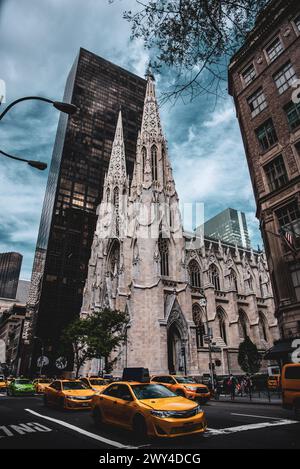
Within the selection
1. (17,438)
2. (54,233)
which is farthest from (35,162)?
(54,233)

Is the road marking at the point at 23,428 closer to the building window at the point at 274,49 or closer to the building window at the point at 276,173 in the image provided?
the building window at the point at 276,173

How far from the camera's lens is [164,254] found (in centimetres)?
3928

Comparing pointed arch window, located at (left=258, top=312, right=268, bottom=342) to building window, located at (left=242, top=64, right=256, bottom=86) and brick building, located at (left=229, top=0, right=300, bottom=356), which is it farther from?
building window, located at (left=242, top=64, right=256, bottom=86)

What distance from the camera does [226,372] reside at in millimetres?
35875

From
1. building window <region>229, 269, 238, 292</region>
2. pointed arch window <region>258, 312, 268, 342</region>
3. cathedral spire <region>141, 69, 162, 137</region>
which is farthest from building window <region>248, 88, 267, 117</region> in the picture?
pointed arch window <region>258, 312, 268, 342</region>

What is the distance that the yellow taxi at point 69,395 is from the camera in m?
11.6

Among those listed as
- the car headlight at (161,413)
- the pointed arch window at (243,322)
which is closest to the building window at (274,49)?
the car headlight at (161,413)

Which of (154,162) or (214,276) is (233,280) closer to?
(214,276)

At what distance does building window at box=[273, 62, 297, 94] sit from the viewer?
1955 cm

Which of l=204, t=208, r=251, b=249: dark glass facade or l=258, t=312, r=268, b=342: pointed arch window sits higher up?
l=204, t=208, r=251, b=249: dark glass facade

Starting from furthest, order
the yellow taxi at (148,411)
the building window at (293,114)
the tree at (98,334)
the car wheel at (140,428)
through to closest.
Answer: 1. the tree at (98,334)
2. the building window at (293,114)
3. the car wheel at (140,428)
4. the yellow taxi at (148,411)

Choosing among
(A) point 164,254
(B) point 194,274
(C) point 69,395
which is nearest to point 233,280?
(B) point 194,274

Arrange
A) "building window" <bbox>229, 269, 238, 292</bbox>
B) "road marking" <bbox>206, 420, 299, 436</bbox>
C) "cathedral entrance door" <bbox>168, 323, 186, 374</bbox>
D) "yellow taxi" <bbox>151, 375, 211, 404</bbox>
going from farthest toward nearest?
"building window" <bbox>229, 269, 238, 292</bbox>, "cathedral entrance door" <bbox>168, 323, 186, 374</bbox>, "yellow taxi" <bbox>151, 375, 211, 404</bbox>, "road marking" <bbox>206, 420, 299, 436</bbox>

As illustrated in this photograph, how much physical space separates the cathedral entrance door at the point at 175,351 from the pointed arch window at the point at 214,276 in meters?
11.9
